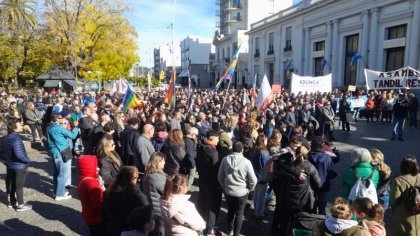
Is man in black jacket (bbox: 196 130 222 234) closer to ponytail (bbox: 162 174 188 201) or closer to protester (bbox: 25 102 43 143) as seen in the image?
ponytail (bbox: 162 174 188 201)

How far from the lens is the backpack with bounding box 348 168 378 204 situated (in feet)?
13.9

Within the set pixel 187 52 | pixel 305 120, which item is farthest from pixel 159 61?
pixel 305 120

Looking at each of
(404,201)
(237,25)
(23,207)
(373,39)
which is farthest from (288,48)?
(404,201)

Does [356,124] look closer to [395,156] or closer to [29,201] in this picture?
[395,156]

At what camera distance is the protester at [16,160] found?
578 cm

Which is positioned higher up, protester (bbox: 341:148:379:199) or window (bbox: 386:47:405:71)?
window (bbox: 386:47:405:71)

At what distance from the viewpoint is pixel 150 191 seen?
423cm

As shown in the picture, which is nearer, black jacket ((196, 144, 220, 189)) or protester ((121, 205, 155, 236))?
protester ((121, 205, 155, 236))

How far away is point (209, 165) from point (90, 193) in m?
1.88

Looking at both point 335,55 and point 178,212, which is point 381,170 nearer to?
point 178,212

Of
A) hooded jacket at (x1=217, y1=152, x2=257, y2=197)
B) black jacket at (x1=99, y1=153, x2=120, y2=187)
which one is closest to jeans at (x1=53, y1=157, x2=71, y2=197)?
black jacket at (x1=99, y1=153, x2=120, y2=187)

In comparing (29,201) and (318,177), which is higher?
(318,177)

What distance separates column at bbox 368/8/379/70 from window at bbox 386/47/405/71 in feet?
2.82

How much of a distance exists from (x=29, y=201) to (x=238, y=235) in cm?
442
